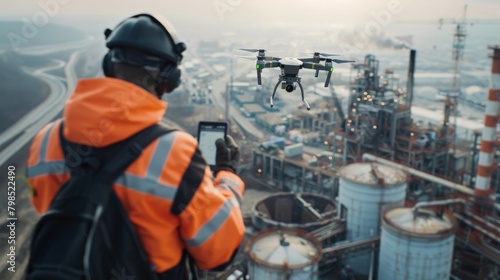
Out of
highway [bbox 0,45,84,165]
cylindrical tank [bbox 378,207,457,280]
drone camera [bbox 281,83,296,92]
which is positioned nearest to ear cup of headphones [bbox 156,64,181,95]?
drone camera [bbox 281,83,296,92]

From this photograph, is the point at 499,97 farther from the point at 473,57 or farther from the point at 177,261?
the point at 473,57

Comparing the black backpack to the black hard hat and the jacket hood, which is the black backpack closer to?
the jacket hood

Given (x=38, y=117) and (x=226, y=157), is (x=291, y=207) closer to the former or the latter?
(x=38, y=117)

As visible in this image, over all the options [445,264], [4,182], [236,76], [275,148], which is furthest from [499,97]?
[236,76]

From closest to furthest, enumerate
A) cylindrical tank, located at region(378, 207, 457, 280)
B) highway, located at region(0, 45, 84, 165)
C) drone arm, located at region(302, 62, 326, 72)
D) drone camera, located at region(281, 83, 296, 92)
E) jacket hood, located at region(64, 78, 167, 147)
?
jacket hood, located at region(64, 78, 167, 147), drone camera, located at region(281, 83, 296, 92), drone arm, located at region(302, 62, 326, 72), cylindrical tank, located at region(378, 207, 457, 280), highway, located at region(0, 45, 84, 165)

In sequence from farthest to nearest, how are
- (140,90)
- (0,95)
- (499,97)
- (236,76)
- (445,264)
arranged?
(236,76)
(499,97)
(0,95)
(445,264)
(140,90)

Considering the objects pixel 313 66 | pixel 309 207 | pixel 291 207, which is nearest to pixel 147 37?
pixel 313 66

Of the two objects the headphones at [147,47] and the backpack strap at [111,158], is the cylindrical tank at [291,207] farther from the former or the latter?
the backpack strap at [111,158]
